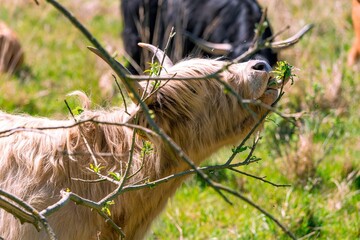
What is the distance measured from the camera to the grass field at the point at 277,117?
6.37 metres

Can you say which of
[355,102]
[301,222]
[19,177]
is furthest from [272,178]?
[19,177]

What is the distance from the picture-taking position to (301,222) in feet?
A: 20.4

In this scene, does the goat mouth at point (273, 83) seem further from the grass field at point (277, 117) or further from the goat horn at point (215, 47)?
the goat horn at point (215, 47)

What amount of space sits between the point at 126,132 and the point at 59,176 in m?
0.47

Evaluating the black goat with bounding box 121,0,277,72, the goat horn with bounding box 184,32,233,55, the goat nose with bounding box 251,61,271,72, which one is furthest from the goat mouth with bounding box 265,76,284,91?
the black goat with bounding box 121,0,277,72

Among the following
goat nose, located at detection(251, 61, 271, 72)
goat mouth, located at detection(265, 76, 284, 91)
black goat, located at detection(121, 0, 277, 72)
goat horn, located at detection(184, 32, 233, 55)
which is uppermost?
black goat, located at detection(121, 0, 277, 72)

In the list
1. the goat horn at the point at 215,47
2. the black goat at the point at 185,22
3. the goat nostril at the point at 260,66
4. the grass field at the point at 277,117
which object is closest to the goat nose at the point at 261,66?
the goat nostril at the point at 260,66

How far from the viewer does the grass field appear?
6.37m

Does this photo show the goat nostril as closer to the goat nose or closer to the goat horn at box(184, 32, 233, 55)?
the goat nose

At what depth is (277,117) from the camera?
280 inches

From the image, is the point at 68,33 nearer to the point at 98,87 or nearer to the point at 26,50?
the point at 26,50

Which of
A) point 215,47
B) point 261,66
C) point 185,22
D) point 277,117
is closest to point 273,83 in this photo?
point 261,66

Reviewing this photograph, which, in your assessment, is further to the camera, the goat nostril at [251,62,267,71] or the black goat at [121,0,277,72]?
Result: the black goat at [121,0,277,72]

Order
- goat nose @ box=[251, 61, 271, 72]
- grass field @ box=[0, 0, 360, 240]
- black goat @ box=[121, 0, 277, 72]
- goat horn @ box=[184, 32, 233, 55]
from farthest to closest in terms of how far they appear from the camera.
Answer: black goat @ box=[121, 0, 277, 72]
grass field @ box=[0, 0, 360, 240]
goat horn @ box=[184, 32, 233, 55]
goat nose @ box=[251, 61, 271, 72]
